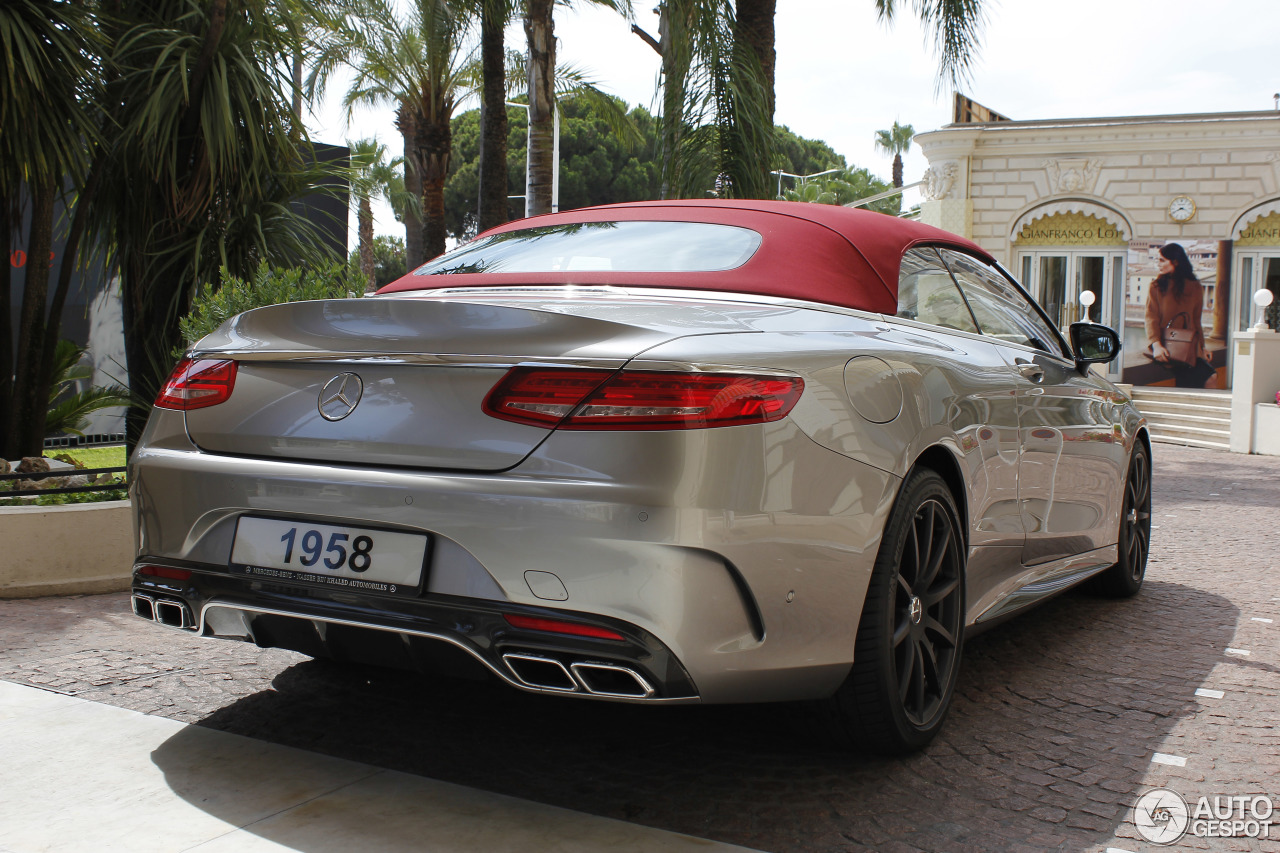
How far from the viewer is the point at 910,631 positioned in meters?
2.89

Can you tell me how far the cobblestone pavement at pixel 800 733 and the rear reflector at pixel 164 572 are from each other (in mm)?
605

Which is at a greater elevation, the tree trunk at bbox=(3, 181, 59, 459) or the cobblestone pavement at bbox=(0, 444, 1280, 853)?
the tree trunk at bbox=(3, 181, 59, 459)

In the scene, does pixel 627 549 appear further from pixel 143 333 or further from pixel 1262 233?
pixel 1262 233

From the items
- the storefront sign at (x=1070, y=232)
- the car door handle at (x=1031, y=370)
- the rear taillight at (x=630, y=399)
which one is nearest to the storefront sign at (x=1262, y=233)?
the storefront sign at (x=1070, y=232)

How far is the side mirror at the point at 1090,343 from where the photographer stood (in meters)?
4.54

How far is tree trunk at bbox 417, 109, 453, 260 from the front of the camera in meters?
19.0

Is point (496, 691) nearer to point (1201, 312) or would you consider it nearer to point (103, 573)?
point (103, 573)

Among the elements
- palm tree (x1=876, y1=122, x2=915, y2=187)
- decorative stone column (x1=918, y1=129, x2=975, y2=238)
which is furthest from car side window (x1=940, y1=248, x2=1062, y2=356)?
palm tree (x1=876, y1=122, x2=915, y2=187)

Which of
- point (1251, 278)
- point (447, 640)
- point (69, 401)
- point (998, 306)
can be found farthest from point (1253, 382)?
point (447, 640)

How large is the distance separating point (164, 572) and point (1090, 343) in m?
3.53

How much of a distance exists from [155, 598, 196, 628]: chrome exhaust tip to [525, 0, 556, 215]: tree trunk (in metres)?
11.0

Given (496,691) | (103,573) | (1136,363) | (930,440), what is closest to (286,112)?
(103,573)

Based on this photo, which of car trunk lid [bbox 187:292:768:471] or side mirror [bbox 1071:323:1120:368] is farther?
side mirror [bbox 1071:323:1120:368]

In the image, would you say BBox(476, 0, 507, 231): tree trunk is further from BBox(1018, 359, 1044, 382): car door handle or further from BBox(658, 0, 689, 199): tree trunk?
BBox(1018, 359, 1044, 382): car door handle
